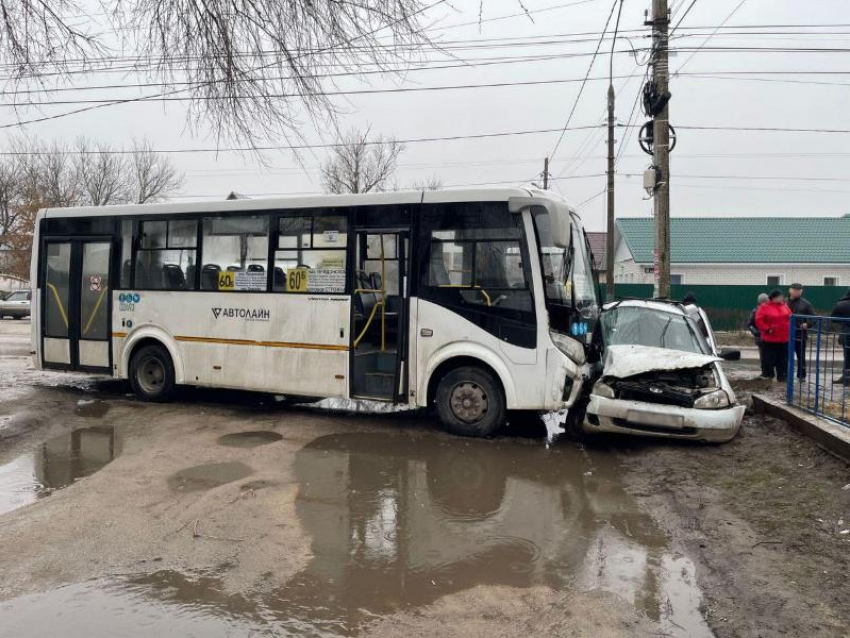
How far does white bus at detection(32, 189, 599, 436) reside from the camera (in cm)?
775

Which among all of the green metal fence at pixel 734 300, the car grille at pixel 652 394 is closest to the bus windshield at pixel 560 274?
the car grille at pixel 652 394

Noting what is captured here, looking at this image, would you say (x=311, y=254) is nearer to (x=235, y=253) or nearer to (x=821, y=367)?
(x=235, y=253)

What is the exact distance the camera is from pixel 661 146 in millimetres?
12484

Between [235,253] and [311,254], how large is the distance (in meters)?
1.26

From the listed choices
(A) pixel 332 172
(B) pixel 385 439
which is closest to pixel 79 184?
(A) pixel 332 172

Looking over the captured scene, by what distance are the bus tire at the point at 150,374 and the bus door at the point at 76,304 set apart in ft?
1.71

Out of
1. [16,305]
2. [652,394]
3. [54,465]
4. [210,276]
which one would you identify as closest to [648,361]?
[652,394]

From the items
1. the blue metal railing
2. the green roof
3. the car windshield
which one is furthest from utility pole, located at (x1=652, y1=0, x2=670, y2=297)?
the green roof

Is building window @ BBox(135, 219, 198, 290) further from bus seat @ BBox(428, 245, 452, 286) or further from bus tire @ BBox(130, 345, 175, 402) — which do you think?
bus seat @ BBox(428, 245, 452, 286)

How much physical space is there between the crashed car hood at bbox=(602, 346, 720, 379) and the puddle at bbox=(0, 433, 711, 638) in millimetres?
1170

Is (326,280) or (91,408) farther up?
(326,280)

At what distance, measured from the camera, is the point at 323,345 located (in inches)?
342

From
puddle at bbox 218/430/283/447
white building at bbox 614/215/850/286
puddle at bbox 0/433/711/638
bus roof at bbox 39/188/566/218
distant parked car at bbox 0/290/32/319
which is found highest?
white building at bbox 614/215/850/286

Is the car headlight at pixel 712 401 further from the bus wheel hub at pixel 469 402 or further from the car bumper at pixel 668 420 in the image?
the bus wheel hub at pixel 469 402
